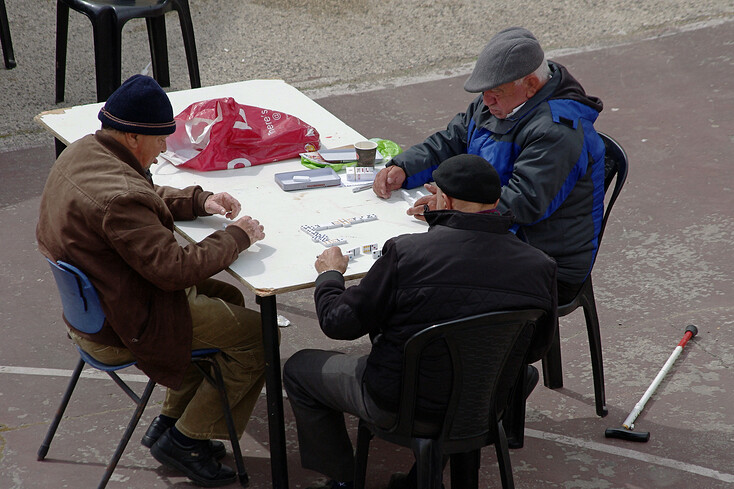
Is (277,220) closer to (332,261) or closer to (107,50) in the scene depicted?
(332,261)

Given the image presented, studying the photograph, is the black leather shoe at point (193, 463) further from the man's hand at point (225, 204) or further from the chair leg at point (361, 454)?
the man's hand at point (225, 204)

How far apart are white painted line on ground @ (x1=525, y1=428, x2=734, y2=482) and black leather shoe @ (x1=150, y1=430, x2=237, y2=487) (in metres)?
1.23

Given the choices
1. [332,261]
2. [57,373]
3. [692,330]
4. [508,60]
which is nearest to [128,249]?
[332,261]

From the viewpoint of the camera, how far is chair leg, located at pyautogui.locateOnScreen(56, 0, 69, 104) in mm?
6445

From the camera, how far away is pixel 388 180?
3561mm

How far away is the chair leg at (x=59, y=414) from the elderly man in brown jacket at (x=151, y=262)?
9.1 inches

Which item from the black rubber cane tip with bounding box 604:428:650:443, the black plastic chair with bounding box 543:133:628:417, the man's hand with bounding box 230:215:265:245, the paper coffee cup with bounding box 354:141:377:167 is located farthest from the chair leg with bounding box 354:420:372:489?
the paper coffee cup with bounding box 354:141:377:167

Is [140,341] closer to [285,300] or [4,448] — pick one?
[4,448]

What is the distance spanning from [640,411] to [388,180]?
4.61 ft

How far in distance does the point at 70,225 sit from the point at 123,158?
303 millimetres

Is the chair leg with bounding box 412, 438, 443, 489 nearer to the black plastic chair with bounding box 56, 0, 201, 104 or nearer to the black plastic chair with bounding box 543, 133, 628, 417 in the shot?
the black plastic chair with bounding box 543, 133, 628, 417

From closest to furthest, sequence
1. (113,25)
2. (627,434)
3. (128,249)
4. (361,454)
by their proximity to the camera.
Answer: (128,249), (361,454), (627,434), (113,25)

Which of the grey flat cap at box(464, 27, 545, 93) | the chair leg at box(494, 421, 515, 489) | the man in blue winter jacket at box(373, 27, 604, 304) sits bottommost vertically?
the chair leg at box(494, 421, 515, 489)

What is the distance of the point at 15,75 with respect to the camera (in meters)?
7.20
